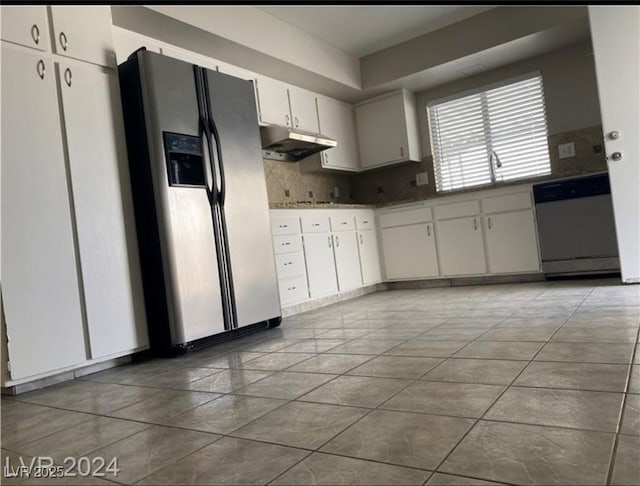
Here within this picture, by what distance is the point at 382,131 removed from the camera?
5188 mm

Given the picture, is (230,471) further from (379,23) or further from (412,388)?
(379,23)

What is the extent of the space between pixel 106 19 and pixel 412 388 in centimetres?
253

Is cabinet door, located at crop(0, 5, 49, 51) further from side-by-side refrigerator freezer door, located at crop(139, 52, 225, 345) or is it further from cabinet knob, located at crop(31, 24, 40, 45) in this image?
side-by-side refrigerator freezer door, located at crop(139, 52, 225, 345)

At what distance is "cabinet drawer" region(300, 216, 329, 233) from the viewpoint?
3.94 meters

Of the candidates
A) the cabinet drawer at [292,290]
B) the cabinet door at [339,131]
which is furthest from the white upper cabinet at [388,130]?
the cabinet drawer at [292,290]

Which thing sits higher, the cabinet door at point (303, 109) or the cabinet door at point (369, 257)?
the cabinet door at point (303, 109)

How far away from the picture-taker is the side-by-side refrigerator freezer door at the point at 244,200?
2.90 metres

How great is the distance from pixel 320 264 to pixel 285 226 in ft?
1.80

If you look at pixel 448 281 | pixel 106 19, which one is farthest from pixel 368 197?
pixel 106 19

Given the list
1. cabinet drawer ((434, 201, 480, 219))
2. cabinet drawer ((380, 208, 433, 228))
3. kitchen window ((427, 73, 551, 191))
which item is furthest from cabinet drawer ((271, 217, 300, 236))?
kitchen window ((427, 73, 551, 191))

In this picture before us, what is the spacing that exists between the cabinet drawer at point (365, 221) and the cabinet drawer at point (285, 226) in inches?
40.1

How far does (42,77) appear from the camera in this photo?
2.23m

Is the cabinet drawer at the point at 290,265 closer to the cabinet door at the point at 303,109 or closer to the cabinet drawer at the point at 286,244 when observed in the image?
the cabinet drawer at the point at 286,244

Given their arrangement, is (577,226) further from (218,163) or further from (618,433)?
(618,433)
